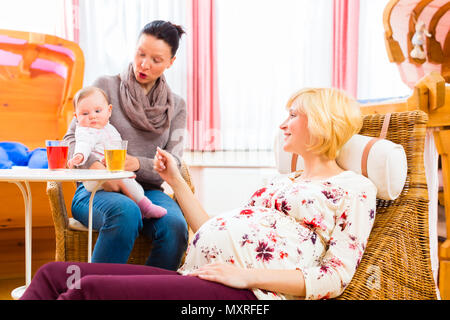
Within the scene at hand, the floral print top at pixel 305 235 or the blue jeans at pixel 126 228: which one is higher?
the floral print top at pixel 305 235

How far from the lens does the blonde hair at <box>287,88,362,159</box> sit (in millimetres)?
961

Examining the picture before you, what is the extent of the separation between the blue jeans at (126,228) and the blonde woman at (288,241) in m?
0.28

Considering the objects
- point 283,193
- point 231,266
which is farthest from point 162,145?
point 231,266

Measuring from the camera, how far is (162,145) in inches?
61.3

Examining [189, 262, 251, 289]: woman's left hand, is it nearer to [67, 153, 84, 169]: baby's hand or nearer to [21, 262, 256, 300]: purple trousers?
[21, 262, 256, 300]: purple trousers

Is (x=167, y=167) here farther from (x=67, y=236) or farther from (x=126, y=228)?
(x=67, y=236)

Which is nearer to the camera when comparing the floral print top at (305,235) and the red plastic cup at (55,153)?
the floral print top at (305,235)

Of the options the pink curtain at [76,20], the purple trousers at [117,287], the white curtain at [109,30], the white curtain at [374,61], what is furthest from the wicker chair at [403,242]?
the pink curtain at [76,20]

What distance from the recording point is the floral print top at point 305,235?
813 millimetres

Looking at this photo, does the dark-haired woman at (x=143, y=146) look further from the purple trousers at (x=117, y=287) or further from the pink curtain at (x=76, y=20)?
the pink curtain at (x=76, y=20)

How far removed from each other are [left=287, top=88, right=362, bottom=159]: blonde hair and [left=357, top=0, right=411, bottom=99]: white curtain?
82.2 inches

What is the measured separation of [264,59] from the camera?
3070 millimetres

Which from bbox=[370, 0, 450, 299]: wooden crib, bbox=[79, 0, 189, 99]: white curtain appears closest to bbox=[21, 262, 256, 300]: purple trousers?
bbox=[370, 0, 450, 299]: wooden crib

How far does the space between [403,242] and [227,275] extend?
0.47 m
